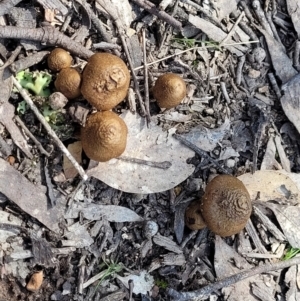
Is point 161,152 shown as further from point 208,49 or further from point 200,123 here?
point 208,49

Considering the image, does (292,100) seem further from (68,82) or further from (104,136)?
(68,82)

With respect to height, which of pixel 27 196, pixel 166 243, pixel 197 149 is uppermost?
pixel 197 149

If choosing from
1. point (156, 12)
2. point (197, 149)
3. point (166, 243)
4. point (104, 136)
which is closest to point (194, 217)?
point (166, 243)

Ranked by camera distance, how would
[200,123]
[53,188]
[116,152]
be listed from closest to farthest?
1. [116,152]
2. [53,188]
3. [200,123]

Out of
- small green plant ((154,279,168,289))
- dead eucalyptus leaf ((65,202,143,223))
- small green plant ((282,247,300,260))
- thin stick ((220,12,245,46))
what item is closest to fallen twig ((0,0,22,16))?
dead eucalyptus leaf ((65,202,143,223))

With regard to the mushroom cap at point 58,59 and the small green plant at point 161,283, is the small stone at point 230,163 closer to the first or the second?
the small green plant at point 161,283

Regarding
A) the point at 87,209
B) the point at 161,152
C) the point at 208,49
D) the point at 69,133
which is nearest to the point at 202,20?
the point at 208,49

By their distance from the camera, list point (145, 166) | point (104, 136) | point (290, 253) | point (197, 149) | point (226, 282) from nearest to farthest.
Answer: point (104, 136) < point (145, 166) < point (197, 149) < point (226, 282) < point (290, 253)
